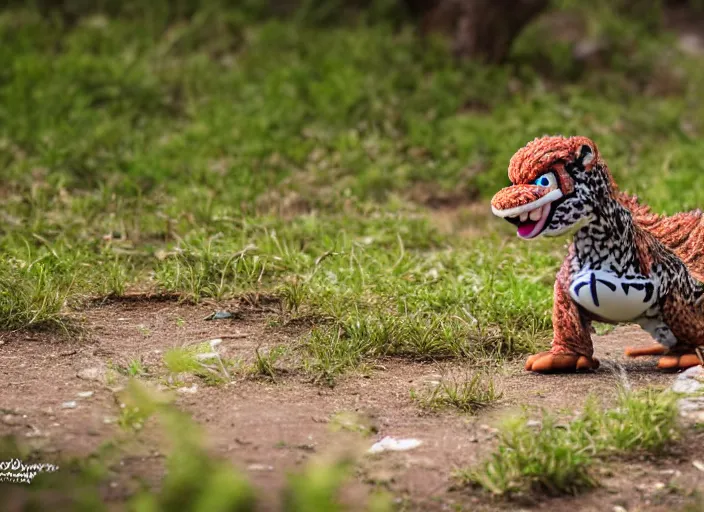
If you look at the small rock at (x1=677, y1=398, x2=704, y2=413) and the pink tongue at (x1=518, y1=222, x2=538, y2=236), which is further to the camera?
the pink tongue at (x1=518, y1=222, x2=538, y2=236)

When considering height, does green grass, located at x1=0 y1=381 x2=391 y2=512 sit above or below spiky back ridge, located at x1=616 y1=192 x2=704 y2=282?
below

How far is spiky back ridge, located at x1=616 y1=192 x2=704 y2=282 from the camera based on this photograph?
4.83 meters

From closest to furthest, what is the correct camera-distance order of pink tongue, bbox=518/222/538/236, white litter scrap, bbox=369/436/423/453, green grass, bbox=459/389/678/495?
green grass, bbox=459/389/678/495
white litter scrap, bbox=369/436/423/453
pink tongue, bbox=518/222/538/236

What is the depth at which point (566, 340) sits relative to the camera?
473cm

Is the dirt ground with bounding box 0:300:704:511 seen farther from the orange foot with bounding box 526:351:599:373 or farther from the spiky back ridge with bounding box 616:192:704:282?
the spiky back ridge with bounding box 616:192:704:282

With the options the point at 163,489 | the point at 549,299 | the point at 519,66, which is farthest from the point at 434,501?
the point at 519,66

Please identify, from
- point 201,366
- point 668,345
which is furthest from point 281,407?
point 668,345

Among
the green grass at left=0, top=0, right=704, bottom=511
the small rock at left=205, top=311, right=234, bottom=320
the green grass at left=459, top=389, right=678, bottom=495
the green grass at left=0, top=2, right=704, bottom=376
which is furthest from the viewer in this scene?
the green grass at left=0, top=2, right=704, bottom=376

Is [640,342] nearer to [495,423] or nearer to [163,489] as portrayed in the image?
[495,423]

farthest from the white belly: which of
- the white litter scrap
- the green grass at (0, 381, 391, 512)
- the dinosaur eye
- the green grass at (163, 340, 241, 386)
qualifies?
the green grass at (163, 340, 241, 386)

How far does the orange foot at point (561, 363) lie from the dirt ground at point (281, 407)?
4 cm

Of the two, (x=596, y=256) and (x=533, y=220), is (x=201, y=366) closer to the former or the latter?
(x=533, y=220)

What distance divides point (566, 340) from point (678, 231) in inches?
29.0

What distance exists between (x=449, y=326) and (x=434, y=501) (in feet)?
5.63
